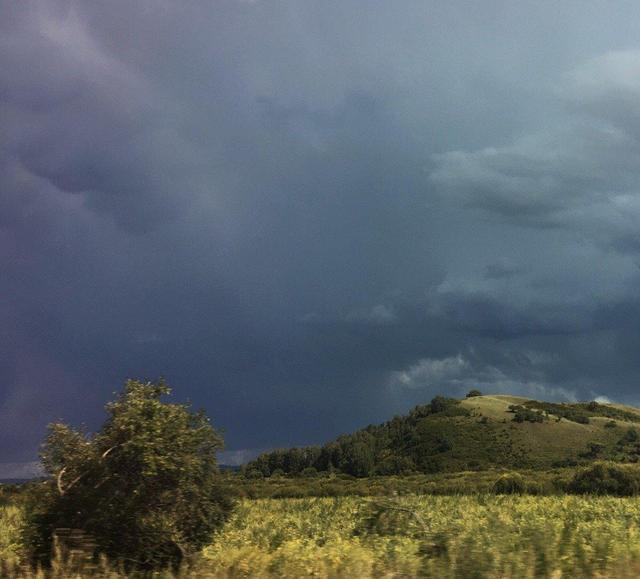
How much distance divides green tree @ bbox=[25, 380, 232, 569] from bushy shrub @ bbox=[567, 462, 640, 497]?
110 ft

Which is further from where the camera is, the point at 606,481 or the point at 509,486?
the point at 509,486

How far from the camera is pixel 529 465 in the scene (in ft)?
436

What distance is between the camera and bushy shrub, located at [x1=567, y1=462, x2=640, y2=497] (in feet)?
140

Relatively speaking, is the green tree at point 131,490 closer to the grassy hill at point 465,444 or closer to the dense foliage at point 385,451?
the grassy hill at point 465,444

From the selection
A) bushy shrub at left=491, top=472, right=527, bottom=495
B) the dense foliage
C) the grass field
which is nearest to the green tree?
the grass field

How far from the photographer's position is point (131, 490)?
13.9 m

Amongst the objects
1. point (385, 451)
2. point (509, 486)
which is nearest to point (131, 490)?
point (509, 486)

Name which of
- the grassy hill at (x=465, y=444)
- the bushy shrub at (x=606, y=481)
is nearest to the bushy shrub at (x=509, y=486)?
the bushy shrub at (x=606, y=481)

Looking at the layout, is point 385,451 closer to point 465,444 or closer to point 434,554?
point 465,444

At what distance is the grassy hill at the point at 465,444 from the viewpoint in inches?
5492

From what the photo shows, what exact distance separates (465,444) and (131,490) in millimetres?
142502

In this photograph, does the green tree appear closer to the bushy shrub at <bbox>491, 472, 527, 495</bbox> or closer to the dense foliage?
the bushy shrub at <bbox>491, 472, 527, 495</bbox>

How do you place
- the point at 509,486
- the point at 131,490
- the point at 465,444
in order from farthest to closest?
the point at 465,444
the point at 509,486
the point at 131,490

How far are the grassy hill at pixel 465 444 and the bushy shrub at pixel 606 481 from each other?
8751cm
